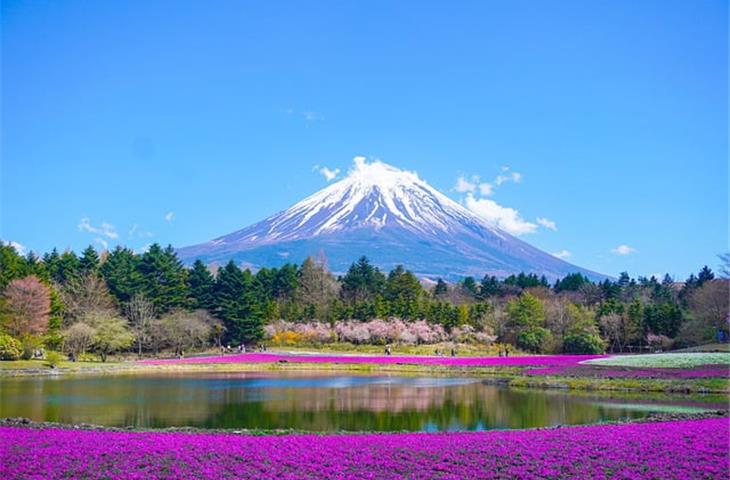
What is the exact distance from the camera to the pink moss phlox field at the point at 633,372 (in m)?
31.5

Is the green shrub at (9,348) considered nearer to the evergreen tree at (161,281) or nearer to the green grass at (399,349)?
the evergreen tree at (161,281)

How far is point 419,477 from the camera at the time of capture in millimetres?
11680

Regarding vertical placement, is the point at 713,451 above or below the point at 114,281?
below

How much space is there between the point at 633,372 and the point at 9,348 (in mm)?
39202

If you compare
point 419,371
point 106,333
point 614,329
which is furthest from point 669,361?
point 106,333

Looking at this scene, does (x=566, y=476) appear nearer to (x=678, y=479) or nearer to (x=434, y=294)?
(x=678, y=479)

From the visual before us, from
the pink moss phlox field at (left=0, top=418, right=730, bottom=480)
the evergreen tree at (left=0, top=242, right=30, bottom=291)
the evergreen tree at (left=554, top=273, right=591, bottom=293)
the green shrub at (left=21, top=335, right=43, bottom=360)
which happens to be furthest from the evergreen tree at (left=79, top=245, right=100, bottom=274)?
the evergreen tree at (left=554, top=273, right=591, bottom=293)

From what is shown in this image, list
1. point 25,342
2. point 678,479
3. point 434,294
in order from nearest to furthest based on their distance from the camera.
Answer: point 678,479 < point 25,342 < point 434,294

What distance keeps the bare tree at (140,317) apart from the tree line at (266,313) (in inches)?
4.9

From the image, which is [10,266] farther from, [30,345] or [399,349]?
[399,349]

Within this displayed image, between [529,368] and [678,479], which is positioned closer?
[678,479]

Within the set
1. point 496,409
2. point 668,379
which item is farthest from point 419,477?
point 668,379

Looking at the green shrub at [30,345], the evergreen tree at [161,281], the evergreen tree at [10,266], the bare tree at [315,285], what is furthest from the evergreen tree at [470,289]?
the green shrub at [30,345]

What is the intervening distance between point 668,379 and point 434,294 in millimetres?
61426
